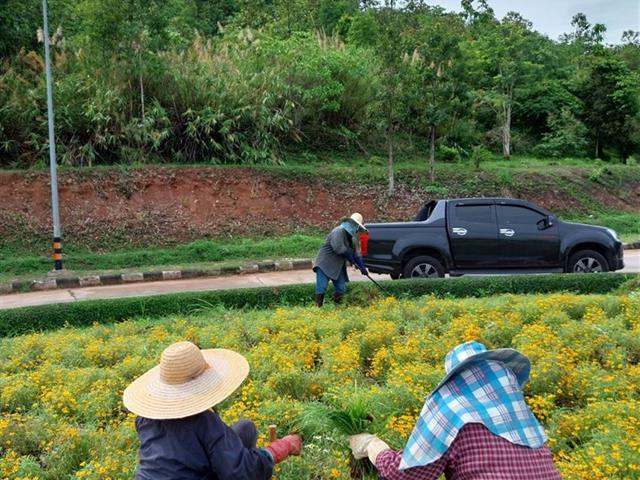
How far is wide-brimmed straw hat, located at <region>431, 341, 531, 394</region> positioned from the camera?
116 inches

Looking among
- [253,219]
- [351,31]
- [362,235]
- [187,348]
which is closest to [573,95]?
[351,31]

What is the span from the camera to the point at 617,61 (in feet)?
95.1

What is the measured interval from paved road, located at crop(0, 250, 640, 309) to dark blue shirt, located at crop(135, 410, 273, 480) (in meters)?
9.57

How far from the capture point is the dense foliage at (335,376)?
4715 mm

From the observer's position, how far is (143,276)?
48.8ft

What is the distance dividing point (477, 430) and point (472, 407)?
0.10 metres

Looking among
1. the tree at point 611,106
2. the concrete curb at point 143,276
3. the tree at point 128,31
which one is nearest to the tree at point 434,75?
the concrete curb at point 143,276

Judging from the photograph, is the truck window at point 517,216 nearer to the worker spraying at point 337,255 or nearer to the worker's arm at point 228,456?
the worker spraying at point 337,255

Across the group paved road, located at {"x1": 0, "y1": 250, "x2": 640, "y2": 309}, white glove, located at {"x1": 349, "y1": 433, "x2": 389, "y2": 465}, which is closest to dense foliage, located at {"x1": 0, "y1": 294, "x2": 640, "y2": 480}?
white glove, located at {"x1": 349, "y1": 433, "x2": 389, "y2": 465}

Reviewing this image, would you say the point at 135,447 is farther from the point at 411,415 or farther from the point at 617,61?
the point at 617,61

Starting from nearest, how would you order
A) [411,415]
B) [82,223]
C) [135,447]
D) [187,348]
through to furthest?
1. [187,348]
2. [135,447]
3. [411,415]
4. [82,223]

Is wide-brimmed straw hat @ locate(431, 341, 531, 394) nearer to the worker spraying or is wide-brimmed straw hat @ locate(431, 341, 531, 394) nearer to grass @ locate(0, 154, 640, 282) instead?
the worker spraying

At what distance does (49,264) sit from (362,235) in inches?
327

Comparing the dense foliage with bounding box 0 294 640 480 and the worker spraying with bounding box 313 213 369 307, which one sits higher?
the worker spraying with bounding box 313 213 369 307
